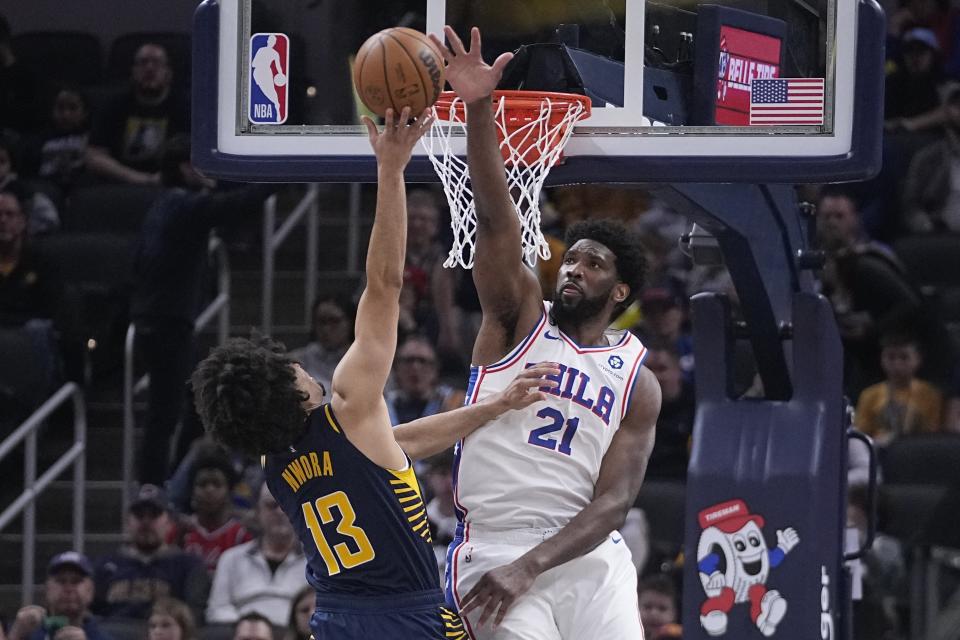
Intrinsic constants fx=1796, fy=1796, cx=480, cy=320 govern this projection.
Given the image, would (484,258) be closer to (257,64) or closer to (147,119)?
(257,64)

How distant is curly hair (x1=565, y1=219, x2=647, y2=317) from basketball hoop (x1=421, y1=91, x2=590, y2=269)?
262mm

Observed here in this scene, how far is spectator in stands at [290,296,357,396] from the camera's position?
29.7ft

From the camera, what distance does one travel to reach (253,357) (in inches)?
170

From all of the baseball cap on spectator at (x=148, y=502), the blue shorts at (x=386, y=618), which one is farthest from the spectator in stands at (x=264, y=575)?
the blue shorts at (x=386, y=618)

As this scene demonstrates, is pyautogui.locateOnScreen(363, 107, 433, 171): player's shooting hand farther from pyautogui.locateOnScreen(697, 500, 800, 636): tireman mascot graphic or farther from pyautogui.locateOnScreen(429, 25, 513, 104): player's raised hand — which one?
pyautogui.locateOnScreen(697, 500, 800, 636): tireman mascot graphic

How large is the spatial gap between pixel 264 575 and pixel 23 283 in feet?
8.32

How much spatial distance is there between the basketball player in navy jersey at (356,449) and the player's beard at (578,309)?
79 cm

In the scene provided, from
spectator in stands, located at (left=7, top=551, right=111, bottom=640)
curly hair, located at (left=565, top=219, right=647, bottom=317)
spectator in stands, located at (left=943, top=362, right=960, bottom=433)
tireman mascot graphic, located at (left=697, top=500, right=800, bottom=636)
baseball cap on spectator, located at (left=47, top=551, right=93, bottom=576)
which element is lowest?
spectator in stands, located at (left=7, top=551, right=111, bottom=640)

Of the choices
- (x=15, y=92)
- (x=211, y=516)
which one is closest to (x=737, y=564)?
(x=211, y=516)

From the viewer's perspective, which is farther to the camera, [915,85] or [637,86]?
[915,85]

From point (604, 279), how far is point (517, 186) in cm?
40

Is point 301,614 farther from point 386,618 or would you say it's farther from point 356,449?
point 356,449

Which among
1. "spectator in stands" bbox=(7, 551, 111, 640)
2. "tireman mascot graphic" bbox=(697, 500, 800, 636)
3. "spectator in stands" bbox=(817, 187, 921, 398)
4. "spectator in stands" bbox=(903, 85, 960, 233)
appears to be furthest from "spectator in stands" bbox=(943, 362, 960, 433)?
"spectator in stands" bbox=(7, 551, 111, 640)

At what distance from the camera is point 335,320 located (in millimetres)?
9094
